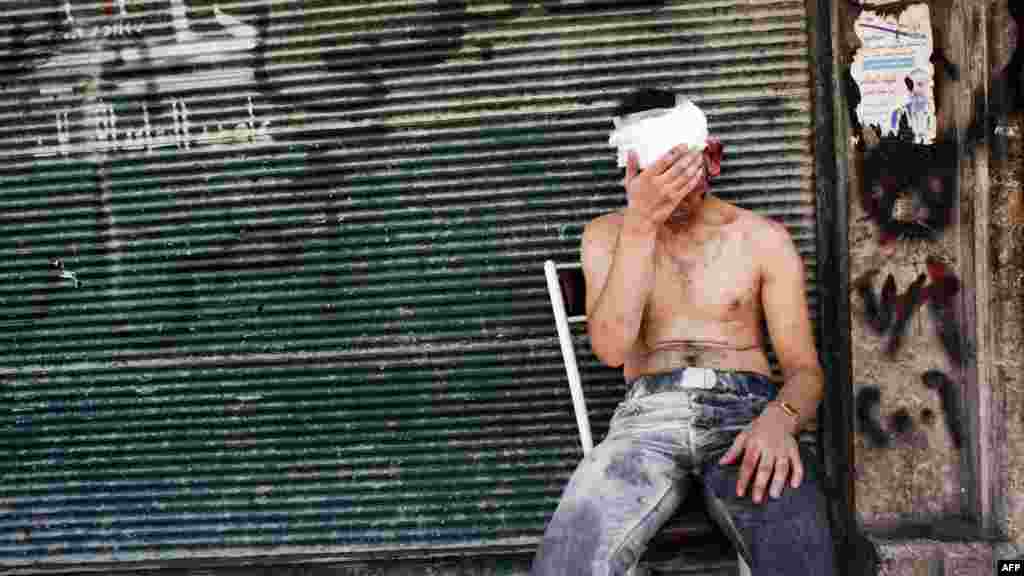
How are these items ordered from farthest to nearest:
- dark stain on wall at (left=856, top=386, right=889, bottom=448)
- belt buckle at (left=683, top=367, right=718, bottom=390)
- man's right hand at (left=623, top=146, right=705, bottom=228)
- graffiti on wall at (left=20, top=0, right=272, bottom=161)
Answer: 1. graffiti on wall at (left=20, top=0, right=272, bottom=161)
2. dark stain on wall at (left=856, top=386, right=889, bottom=448)
3. belt buckle at (left=683, top=367, right=718, bottom=390)
4. man's right hand at (left=623, top=146, right=705, bottom=228)

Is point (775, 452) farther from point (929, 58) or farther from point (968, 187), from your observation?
point (929, 58)

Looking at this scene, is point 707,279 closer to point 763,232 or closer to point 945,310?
point 763,232

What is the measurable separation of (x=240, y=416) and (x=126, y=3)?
1792 mm

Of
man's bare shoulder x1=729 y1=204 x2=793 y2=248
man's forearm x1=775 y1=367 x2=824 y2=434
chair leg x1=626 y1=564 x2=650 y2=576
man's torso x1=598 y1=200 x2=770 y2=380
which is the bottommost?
chair leg x1=626 y1=564 x2=650 y2=576

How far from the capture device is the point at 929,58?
12.5 ft

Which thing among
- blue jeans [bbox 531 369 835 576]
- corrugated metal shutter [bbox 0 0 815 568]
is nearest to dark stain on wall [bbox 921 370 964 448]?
corrugated metal shutter [bbox 0 0 815 568]

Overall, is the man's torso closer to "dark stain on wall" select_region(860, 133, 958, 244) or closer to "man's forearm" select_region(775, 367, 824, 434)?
"man's forearm" select_region(775, 367, 824, 434)

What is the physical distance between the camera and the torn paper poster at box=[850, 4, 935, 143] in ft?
12.5

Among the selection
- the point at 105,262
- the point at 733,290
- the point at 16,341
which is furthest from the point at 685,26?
the point at 16,341

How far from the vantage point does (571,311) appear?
3.73 meters

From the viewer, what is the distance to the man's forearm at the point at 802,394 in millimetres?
3201

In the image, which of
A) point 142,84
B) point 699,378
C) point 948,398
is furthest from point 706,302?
point 142,84

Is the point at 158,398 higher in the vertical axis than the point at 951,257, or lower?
lower

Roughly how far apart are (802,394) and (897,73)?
54.3 inches
